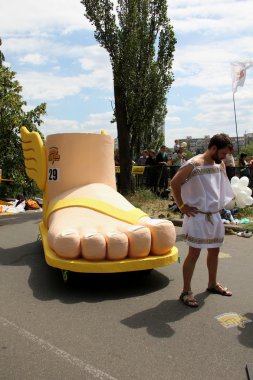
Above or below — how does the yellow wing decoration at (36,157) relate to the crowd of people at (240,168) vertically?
above

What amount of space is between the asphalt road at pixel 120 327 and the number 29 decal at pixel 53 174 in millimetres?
1272

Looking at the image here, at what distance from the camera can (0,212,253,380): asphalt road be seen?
3.12m

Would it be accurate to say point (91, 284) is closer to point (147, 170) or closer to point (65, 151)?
point (65, 151)

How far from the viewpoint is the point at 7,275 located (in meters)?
5.52

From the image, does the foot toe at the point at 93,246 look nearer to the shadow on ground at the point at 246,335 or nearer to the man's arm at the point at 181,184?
the man's arm at the point at 181,184

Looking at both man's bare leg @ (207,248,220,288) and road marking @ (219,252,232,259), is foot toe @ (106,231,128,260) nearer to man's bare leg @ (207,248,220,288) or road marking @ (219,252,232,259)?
man's bare leg @ (207,248,220,288)

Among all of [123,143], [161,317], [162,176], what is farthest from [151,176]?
[161,317]

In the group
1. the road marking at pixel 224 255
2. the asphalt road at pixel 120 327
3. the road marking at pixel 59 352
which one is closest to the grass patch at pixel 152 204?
the road marking at pixel 224 255

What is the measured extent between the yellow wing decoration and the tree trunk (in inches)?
252

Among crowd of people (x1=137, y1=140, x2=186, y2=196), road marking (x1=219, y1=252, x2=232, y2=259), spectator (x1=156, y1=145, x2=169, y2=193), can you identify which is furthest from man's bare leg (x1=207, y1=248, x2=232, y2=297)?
spectator (x1=156, y1=145, x2=169, y2=193)

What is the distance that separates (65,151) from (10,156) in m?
9.24

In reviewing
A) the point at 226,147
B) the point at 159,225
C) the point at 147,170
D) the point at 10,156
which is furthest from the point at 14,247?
the point at 10,156

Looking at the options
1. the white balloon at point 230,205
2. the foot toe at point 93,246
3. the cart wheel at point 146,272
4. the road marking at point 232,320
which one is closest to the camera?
the road marking at point 232,320

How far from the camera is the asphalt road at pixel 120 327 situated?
3125 millimetres
